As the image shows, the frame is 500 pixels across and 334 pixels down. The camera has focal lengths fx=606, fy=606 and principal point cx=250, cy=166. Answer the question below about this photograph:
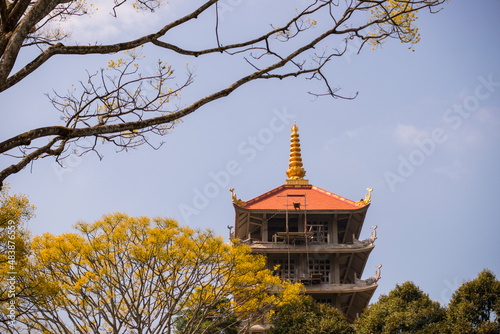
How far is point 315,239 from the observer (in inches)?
1099

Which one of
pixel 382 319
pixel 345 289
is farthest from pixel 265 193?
pixel 382 319

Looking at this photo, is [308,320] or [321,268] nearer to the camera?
[308,320]

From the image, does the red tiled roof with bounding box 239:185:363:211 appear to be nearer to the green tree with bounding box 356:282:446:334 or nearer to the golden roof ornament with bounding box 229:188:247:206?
the golden roof ornament with bounding box 229:188:247:206

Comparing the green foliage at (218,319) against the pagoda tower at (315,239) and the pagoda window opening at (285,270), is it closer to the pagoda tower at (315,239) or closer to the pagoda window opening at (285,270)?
the pagoda window opening at (285,270)

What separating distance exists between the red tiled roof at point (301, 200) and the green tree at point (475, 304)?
11.0 meters

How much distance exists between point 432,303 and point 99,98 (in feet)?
46.5

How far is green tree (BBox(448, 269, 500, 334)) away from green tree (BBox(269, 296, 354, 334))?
4.14 metres

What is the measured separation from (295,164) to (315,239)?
6229 mm

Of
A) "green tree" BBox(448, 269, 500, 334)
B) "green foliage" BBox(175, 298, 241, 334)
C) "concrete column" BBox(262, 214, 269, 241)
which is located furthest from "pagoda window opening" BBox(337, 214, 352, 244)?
"green tree" BBox(448, 269, 500, 334)

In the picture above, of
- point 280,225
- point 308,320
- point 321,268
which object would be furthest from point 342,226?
point 308,320

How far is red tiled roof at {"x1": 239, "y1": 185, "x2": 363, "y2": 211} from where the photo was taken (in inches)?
1094

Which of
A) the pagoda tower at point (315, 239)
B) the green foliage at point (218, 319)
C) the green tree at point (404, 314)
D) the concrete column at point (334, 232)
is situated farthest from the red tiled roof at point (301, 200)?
the green tree at point (404, 314)

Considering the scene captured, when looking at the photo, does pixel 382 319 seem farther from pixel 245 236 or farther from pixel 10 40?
pixel 10 40

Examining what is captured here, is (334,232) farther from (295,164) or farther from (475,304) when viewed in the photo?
(475,304)
